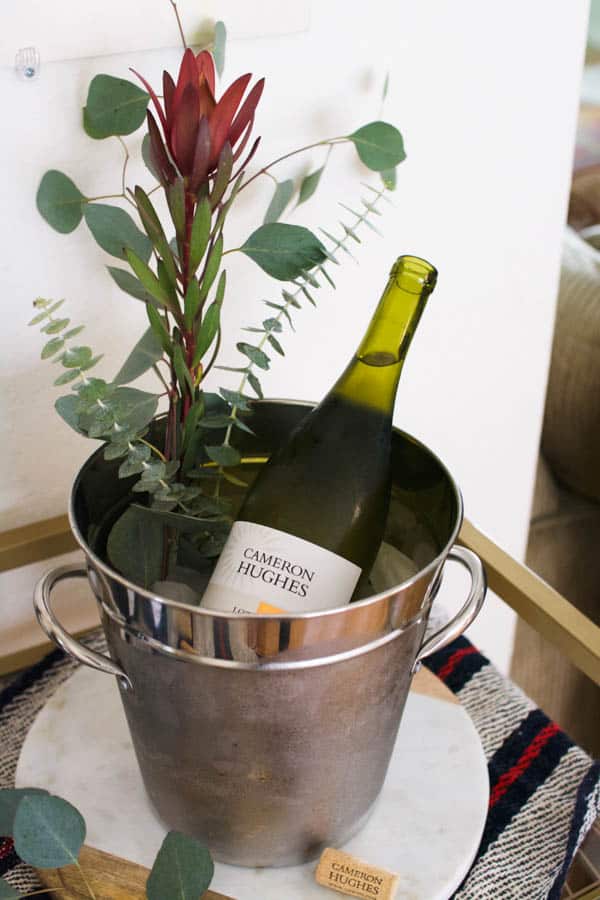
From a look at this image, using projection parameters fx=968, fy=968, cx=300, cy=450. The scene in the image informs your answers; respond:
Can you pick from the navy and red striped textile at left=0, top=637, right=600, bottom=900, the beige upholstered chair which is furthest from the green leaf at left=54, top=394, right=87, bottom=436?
the beige upholstered chair

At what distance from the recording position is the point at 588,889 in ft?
1.86

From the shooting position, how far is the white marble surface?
51 centimetres

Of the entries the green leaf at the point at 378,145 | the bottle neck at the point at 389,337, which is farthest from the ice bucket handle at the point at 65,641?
the green leaf at the point at 378,145

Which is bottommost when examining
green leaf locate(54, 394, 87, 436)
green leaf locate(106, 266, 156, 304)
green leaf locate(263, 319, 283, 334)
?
green leaf locate(54, 394, 87, 436)

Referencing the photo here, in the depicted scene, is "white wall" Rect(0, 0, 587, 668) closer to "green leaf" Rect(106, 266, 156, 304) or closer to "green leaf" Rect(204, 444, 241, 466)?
"green leaf" Rect(106, 266, 156, 304)

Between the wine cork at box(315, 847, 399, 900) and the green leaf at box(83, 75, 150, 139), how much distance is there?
409 mm

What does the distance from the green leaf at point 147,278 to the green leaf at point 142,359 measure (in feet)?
0.19

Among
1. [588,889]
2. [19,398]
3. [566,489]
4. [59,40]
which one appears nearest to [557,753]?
[588,889]

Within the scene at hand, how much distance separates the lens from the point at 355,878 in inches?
19.5

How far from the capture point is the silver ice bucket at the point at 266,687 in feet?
1.36

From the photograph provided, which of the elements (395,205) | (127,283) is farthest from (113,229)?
(395,205)

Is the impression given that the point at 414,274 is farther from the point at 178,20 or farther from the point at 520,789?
the point at 520,789

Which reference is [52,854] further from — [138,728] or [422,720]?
[422,720]

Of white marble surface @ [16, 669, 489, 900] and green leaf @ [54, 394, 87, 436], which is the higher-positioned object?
green leaf @ [54, 394, 87, 436]
